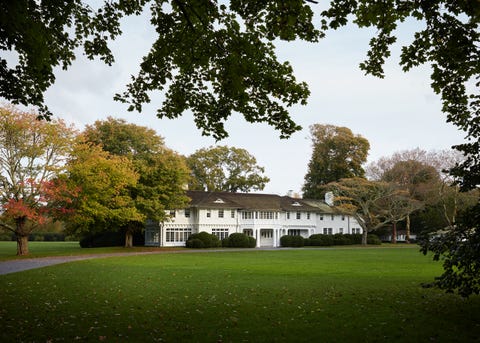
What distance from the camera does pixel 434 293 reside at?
12516 millimetres

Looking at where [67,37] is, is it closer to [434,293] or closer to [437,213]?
[434,293]

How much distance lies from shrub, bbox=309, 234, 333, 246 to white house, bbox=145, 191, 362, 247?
17.0ft

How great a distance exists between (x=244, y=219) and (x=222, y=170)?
1560cm

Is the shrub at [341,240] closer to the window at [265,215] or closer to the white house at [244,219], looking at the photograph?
the white house at [244,219]

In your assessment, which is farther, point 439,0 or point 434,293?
point 434,293

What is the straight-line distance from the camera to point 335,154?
68438 mm

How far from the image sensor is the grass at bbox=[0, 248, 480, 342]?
7.65m

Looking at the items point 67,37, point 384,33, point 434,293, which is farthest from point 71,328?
point 434,293

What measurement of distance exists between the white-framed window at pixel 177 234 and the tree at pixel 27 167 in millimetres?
19543

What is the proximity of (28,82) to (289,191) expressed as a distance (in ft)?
199

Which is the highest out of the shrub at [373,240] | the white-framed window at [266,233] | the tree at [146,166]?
the tree at [146,166]

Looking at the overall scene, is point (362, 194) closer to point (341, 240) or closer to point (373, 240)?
point (341, 240)

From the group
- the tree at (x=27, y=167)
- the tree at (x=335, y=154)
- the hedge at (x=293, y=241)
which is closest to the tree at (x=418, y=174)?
the tree at (x=335, y=154)

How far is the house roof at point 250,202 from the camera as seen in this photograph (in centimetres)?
5269
